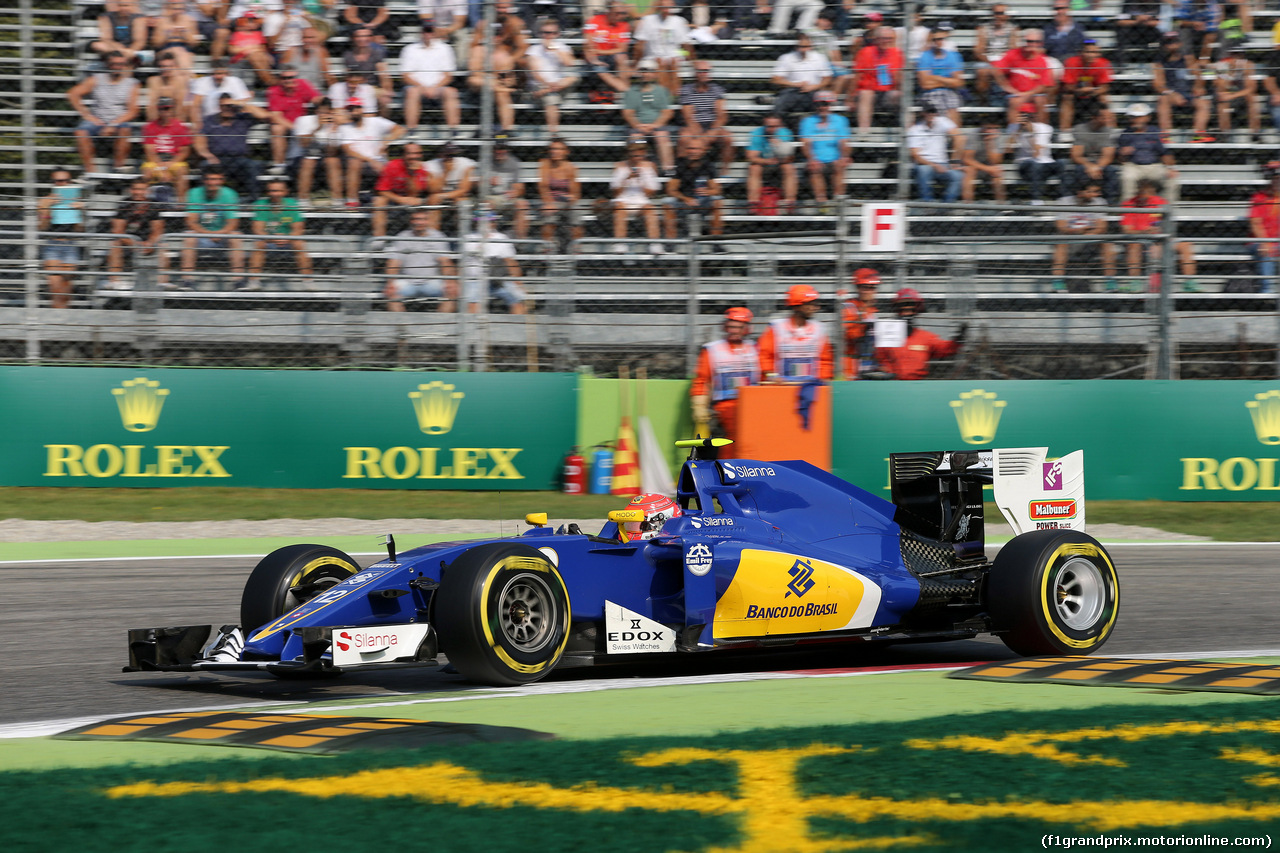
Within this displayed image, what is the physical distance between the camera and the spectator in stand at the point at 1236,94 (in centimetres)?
1598

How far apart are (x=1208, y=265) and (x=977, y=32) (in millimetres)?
3942

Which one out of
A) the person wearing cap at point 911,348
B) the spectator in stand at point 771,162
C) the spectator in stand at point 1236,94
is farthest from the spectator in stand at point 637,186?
the spectator in stand at point 1236,94

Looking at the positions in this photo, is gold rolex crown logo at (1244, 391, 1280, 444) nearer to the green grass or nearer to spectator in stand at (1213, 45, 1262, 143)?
the green grass

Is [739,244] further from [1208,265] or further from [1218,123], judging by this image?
[1218,123]

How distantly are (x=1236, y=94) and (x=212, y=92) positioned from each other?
10.9 metres

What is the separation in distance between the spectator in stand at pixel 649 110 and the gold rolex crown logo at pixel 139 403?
214 inches

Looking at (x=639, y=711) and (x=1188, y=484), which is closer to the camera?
(x=639, y=711)

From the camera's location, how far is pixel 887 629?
6.84m

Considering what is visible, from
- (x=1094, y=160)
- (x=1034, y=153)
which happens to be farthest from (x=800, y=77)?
(x=1094, y=160)

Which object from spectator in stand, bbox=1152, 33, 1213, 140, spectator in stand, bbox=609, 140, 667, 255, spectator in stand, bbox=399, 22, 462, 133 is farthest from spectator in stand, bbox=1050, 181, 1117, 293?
spectator in stand, bbox=399, 22, 462, 133

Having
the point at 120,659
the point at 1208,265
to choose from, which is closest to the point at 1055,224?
the point at 1208,265

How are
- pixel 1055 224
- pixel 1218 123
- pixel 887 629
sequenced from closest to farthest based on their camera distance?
1. pixel 887 629
2. pixel 1055 224
3. pixel 1218 123

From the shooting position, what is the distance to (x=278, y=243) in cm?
1359

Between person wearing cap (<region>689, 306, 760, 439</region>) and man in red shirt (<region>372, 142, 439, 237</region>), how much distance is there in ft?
11.7
